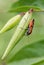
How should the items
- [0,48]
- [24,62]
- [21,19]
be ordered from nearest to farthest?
[21,19] < [24,62] < [0,48]

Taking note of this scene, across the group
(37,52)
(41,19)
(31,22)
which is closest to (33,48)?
(37,52)

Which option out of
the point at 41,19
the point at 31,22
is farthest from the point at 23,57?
the point at 41,19

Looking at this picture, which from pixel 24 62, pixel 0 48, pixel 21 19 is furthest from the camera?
pixel 0 48

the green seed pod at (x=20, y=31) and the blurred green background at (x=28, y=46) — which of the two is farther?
the blurred green background at (x=28, y=46)

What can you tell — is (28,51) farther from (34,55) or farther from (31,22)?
(31,22)

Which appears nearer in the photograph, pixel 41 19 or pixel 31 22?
pixel 31 22

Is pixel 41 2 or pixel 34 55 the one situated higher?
pixel 41 2

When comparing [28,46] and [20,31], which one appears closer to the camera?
[20,31]

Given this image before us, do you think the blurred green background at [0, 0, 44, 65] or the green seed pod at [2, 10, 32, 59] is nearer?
the green seed pod at [2, 10, 32, 59]

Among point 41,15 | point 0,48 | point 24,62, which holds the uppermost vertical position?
point 41,15
